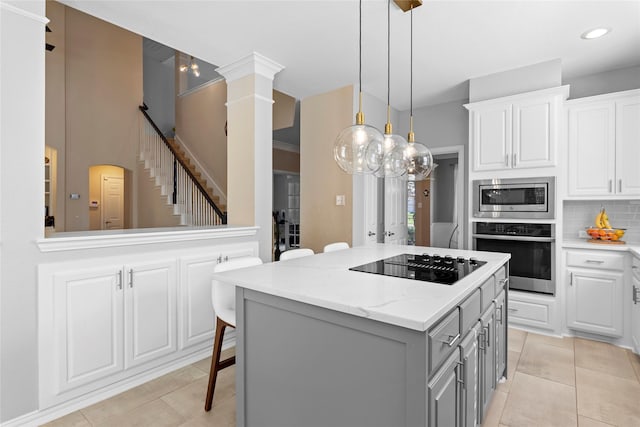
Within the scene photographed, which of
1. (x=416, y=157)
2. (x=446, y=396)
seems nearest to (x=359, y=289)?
(x=446, y=396)

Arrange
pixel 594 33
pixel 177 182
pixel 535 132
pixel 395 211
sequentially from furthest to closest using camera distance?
1. pixel 177 182
2. pixel 395 211
3. pixel 535 132
4. pixel 594 33

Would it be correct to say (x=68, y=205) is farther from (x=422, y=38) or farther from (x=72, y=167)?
(x=422, y=38)

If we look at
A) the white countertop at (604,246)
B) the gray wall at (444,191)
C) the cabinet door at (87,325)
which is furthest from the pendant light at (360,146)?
the gray wall at (444,191)

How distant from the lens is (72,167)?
6.12 m

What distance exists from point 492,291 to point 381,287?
944 millimetres

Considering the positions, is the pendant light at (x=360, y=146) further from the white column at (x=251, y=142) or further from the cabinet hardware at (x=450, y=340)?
the white column at (x=251, y=142)

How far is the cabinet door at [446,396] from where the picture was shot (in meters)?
1.17

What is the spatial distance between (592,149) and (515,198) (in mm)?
834

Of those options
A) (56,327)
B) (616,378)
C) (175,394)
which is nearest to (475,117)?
(616,378)

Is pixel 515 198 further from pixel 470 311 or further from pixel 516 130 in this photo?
pixel 470 311

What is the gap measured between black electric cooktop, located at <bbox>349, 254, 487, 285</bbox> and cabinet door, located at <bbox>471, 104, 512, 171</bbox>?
5.98 ft

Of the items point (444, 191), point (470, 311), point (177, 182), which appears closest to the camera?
point (470, 311)

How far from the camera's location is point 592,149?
3303 mm

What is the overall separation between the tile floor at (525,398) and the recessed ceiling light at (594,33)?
278 cm
